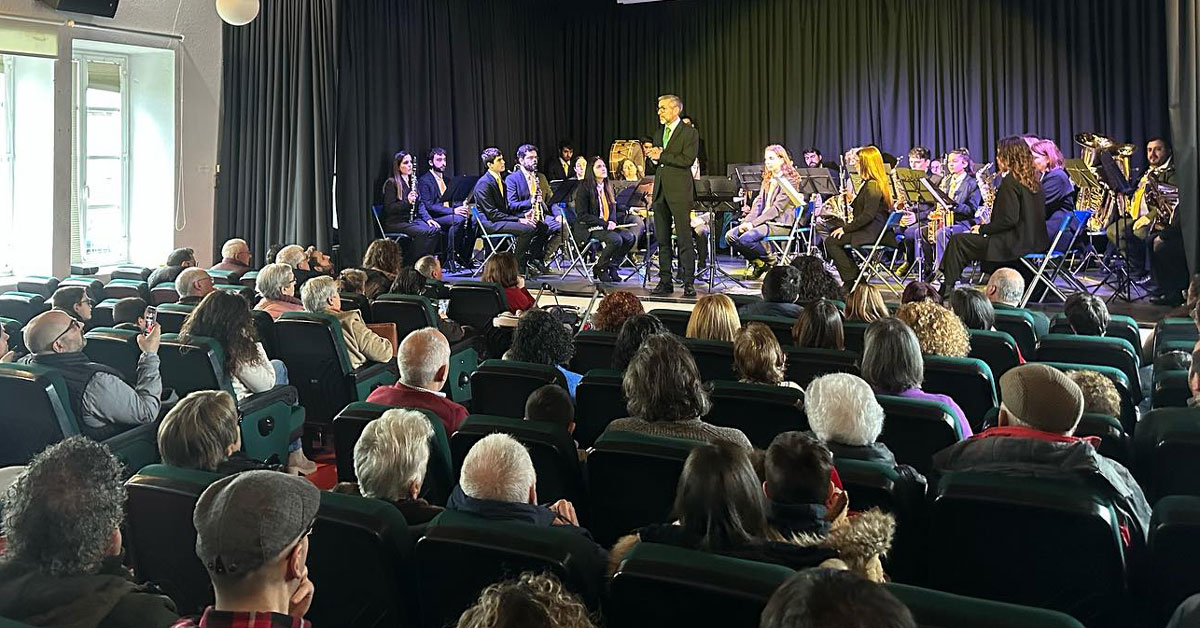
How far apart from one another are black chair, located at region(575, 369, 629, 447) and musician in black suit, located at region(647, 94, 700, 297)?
4.87 metres

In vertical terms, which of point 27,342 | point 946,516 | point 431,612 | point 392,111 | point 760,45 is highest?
point 760,45

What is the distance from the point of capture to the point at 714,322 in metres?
4.88

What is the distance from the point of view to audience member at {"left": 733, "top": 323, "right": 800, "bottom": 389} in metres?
3.87

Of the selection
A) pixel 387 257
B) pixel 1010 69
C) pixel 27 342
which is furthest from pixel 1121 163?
pixel 27 342

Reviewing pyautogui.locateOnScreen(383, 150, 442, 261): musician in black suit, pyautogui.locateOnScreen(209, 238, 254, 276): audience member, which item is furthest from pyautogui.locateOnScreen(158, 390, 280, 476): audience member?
pyautogui.locateOnScreen(383, 150, 442, 261): musician in black suit

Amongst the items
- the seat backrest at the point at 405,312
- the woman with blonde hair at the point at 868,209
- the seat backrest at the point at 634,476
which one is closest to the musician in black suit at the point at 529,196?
the woman with blonde hair at the point at 868,209

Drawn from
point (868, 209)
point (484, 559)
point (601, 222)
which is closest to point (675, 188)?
point (868, 209)

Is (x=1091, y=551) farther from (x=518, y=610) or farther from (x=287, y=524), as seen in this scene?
(x=287, y=524)

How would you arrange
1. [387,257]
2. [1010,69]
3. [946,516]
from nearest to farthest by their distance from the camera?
[946,516], [387,257], [1010,69]

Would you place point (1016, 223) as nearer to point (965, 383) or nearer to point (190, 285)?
point (965, 383)

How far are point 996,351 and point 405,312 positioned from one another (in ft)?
10.4

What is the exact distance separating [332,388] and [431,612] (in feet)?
9.43

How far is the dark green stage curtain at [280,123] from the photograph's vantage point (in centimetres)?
1063

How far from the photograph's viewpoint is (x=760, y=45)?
14.7m
